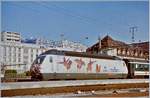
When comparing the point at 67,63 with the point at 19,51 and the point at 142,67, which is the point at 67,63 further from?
the point at 142,67

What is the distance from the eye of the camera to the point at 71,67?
23.4 meters

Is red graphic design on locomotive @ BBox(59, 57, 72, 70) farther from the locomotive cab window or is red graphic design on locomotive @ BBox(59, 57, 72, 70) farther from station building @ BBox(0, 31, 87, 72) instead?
the locomotive cab window

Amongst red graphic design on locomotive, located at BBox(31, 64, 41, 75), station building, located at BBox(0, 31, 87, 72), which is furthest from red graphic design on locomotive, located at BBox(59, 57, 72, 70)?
station building, located at BBox(0, 31, 87, 72)

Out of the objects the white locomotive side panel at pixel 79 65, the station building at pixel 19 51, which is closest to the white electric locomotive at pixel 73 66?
the white locomotive side panel at pixel 79 65

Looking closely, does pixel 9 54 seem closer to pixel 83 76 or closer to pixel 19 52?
pixel 19 52

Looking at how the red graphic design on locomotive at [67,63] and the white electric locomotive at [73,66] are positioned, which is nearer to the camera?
the white electric locomotive at [73,66]

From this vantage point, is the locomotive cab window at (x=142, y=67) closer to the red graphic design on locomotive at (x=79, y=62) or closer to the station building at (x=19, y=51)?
the red graphic design on locomotive at (x=79, y=62)

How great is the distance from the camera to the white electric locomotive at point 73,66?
70.6 feet

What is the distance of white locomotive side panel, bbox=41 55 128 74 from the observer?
21688 mm

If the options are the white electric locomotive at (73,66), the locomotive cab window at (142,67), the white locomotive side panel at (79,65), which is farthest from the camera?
the locomotive cab window at (142,67)

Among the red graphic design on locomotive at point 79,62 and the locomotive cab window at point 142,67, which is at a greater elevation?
the red graphic design on locomotive at point 79,62

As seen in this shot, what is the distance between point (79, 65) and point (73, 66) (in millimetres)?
716

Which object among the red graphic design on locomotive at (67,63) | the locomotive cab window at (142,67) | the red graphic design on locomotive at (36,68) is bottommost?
the locomotive cab window at (142,67)

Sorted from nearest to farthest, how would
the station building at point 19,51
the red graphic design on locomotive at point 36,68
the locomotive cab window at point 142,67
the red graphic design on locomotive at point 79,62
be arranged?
the red graphic design on locomotive at point 36,68, the red graphic design on locomotive at point 79,62, the station building at point 19,51, the locomotive cab window at point 142,67
